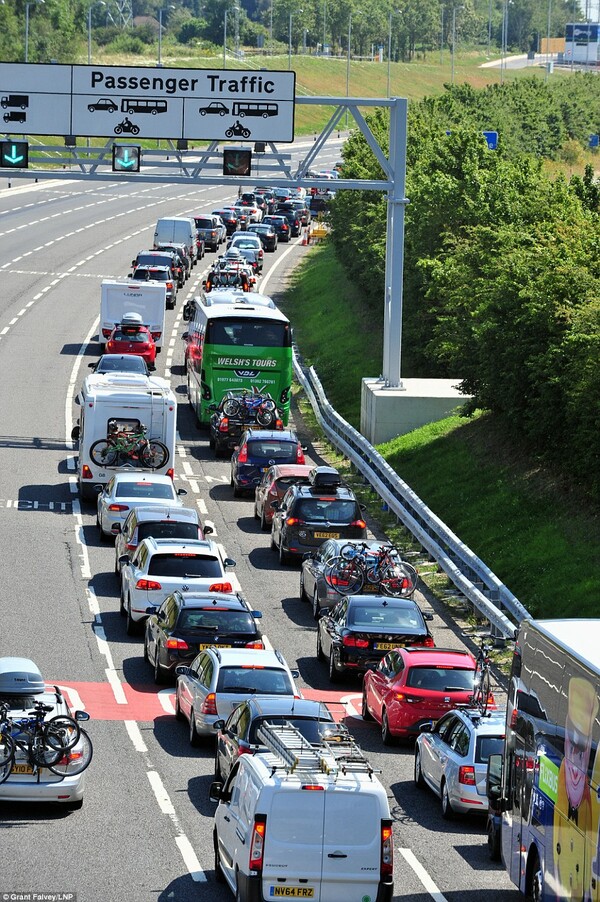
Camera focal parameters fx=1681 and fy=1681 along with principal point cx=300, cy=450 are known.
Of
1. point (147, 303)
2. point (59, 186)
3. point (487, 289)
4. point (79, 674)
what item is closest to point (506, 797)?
point (79, 674)

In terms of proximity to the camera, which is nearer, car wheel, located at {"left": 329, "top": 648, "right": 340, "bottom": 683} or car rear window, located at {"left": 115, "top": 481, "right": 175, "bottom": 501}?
car wheel, located at {"left": 329, "top": 648, "right": 340, "bottom": 683}

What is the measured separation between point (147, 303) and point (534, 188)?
43.8 feet

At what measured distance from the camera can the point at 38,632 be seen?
26.7 meters

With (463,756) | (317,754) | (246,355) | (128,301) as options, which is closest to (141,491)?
(246,355)

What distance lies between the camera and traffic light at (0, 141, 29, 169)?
146ft

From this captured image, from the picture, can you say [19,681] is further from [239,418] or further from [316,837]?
[239,418]

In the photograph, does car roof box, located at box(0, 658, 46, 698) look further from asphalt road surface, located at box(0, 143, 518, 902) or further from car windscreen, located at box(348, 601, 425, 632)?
car windscreen, located at box(348, 601, 425, 632)

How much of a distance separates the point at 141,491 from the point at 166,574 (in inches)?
268

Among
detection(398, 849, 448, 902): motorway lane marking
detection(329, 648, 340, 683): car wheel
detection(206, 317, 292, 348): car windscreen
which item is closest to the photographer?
detection(398, 849, 448, 902): motorway lane marking

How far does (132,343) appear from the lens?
5309cm

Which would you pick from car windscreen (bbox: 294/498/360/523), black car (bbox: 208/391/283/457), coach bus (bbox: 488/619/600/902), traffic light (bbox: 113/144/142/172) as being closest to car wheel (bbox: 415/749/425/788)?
coach bus (bbox: 488/619/600/902)

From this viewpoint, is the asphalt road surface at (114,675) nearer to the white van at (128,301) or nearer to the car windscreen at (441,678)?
the car windscreen at (441,678)

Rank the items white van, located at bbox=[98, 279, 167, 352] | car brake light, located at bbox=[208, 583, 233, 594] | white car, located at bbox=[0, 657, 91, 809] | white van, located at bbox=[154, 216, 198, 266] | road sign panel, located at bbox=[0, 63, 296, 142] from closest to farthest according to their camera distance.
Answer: white car, located at bbox=[0, 657, 91, 809]
car brake light, located at bbox=[208, 583, 233, 594]
road sign panel, located at bbox=[0, 63, 296, 142]
white van, located at bbox=[98, 279, 167, 352]
white van, located at bbox=[154, 216, 198, 266]

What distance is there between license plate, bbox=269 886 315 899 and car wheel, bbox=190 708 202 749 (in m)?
7.33
